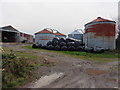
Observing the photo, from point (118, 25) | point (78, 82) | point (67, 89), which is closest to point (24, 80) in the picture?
point (67, 89)

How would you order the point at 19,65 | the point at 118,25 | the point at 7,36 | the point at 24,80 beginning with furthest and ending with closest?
the point at 7,36 → the point at 118,25 → the point at 19,65 → the point at 24,80

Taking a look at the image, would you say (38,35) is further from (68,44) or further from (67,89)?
(67,89)

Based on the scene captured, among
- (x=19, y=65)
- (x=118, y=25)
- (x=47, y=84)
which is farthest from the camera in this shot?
(x=118, y=25)

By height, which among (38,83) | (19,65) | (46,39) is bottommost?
(38,83)

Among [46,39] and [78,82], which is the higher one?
[46,39]

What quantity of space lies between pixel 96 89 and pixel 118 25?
23.5 m

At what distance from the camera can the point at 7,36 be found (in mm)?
35281

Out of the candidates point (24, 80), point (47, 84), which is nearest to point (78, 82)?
point (47, 84)

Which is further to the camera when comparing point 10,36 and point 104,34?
point 10,36

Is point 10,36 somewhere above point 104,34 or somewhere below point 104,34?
above

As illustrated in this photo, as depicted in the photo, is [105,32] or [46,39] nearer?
[105,32]

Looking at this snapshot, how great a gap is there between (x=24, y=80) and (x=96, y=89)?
9.46ft

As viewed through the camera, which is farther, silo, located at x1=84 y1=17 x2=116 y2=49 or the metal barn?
the metal barn

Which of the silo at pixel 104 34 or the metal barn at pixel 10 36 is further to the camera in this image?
the metal barn at pixel 10 36
